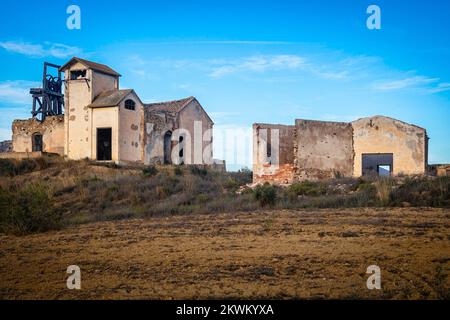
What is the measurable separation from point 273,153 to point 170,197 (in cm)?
712

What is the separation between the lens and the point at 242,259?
700 cm

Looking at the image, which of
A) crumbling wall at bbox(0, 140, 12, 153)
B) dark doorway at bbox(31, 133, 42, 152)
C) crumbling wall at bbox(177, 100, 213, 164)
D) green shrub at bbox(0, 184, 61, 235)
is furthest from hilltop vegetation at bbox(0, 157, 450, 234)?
crumbling wall at bbox(0, 140, 12, 153)

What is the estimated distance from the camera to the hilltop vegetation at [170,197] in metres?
11.6

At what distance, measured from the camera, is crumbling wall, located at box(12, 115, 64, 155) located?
32000mm

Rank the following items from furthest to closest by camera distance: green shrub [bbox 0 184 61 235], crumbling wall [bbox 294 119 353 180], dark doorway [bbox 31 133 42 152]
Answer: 1. dark doorway [bbox 31 133 42 152]
2. crumbling wall [bbox 294 119 353 180]
3. green shrub [bbox 0 184 61 235]

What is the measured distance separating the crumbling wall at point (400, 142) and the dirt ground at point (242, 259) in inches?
448

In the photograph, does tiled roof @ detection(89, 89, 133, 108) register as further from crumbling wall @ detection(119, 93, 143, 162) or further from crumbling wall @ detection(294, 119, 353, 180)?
crumbling wall @ detection(294, 119, 353, 180)

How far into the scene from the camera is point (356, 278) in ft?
18.9

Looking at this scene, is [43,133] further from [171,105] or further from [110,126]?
[171,105]

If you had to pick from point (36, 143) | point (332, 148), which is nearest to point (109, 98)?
point (36, 143)

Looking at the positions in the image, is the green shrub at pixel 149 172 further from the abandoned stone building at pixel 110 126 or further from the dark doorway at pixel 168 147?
the dark doorway at pixel 168 147

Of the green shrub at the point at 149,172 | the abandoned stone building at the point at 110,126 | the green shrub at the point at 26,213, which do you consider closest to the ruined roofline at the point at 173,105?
the abandoned stone building at the point at 110,126

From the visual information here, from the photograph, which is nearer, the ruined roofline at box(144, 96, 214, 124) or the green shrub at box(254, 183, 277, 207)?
the green shrub at box(254, 183, 277, 207)
